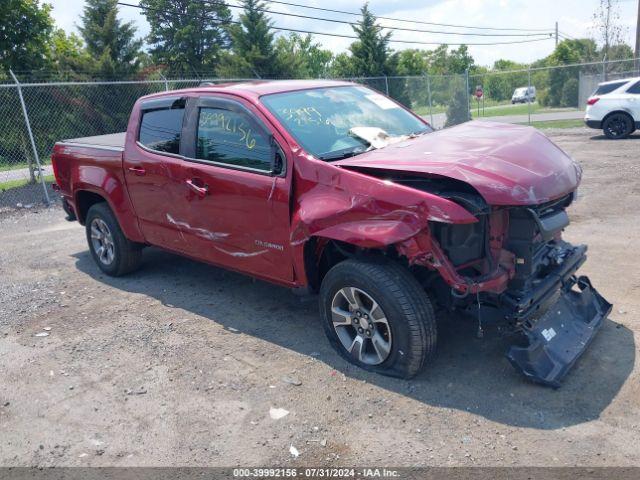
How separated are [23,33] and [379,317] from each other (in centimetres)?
1292

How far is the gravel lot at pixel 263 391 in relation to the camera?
324cm

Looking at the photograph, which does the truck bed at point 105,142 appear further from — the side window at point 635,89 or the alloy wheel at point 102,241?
the side window at point 635,89

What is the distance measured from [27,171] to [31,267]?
343 inches

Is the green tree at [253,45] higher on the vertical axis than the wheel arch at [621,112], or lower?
higher

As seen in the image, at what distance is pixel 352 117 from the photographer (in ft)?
15.6

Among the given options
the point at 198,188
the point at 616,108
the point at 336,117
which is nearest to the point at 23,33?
the point at 198,188

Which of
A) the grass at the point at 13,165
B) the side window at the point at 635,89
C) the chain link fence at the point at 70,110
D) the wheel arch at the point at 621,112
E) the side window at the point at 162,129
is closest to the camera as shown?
the side window at the point at 162,129

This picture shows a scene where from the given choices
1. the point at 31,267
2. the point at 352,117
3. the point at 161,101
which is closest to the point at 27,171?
the point at 31,267

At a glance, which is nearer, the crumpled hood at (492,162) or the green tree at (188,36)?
the crumpled hood at (492,162)

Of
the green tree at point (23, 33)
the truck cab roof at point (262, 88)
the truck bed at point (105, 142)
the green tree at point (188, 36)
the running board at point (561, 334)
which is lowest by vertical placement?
the running board at point (561, 334)

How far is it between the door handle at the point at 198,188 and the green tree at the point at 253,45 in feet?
60.2

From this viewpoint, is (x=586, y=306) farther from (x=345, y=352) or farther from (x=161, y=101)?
(x=161, y=101)

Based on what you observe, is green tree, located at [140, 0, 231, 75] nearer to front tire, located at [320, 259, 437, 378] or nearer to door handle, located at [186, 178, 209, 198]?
door handle, located at [186, 178, 209, 198]

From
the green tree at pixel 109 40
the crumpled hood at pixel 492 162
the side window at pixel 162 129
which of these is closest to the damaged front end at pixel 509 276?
the crumpled hood at pixel 492 162
